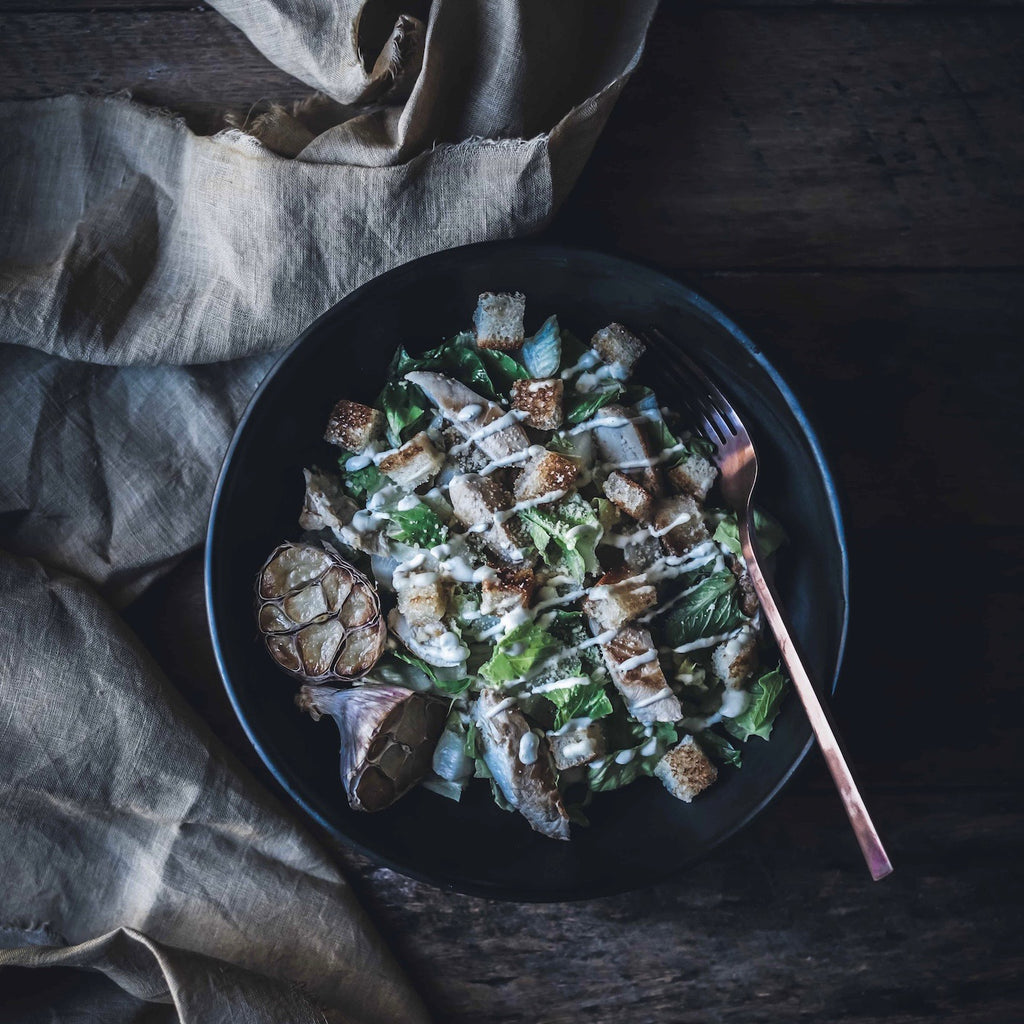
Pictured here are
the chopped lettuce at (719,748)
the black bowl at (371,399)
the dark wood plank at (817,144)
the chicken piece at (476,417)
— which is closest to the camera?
the black bowl at (371,399)

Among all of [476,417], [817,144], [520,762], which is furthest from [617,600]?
[817,144]

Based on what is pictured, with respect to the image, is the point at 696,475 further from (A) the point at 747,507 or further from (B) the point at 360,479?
(B) the point at 360,479

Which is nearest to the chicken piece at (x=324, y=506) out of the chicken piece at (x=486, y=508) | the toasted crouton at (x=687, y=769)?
the chicken piece at (x=486, y=508)

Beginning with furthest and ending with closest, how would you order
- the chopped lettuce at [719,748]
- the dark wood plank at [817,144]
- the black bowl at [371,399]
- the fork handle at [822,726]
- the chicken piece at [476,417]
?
the dark wood plank at [817,144] < the chopped lettuce at [719,748] < the chicken piece at [476,417] < the black bowl at [371,399] < the fork handle at [822,726]

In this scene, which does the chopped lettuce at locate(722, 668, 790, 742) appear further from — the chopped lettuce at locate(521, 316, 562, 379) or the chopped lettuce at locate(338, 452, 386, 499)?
the chopped lettuce at locate(338, 452, 386, 499)

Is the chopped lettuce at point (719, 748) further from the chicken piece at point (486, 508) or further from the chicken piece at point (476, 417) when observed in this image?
the chicken piece at point (476, 417)

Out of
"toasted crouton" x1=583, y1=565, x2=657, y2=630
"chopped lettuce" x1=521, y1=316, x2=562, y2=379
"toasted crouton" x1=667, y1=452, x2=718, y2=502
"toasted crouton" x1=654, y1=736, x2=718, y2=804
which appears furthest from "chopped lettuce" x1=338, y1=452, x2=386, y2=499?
"toasted crouton" x1=654, y1=736, x2=718, y2=804
